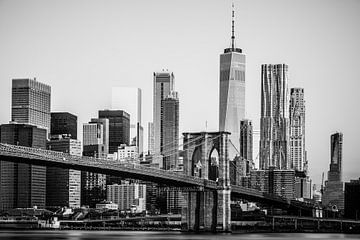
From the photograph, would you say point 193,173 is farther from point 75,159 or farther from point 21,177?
point 21,177

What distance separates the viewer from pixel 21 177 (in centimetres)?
16112

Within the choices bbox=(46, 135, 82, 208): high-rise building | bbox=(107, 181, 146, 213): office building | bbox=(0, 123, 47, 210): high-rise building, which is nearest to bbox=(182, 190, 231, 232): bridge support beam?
bbox=(0, 123, 47, 210): high-rise building

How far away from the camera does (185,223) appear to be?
91375 mm

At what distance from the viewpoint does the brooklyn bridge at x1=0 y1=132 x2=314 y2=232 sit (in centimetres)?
7694

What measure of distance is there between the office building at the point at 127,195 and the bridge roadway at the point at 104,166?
83.6 m

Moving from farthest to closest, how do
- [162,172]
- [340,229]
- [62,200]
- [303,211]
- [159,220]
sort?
1. [62,200]
2. [159,220]
3. [303,211]
4. [340,229]
5. [162,172]

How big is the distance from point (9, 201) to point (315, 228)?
61.0m

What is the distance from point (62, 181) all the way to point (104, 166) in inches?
3628

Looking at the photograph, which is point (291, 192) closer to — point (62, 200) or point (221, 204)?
point (62, 200)

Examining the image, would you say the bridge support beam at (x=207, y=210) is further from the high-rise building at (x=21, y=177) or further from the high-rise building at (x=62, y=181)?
the high-rise building at (x=62, y=181)

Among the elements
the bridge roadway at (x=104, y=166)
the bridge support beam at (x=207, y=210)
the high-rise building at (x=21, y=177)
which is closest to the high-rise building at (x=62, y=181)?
the high-rise building at (x=21, y=177)

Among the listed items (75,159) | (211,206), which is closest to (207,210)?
(211,206)

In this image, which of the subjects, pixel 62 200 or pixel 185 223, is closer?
pixel 185 223

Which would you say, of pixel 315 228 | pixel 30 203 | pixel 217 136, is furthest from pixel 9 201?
pixel 217 136
